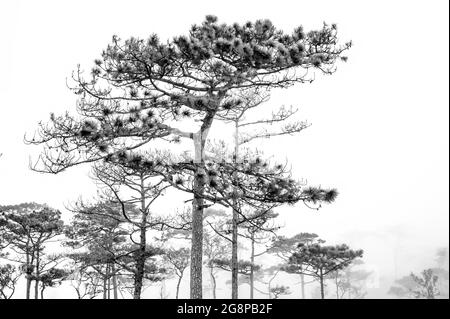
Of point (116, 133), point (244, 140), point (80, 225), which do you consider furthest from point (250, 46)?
point (80, 225)

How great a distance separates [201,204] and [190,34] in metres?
4.19

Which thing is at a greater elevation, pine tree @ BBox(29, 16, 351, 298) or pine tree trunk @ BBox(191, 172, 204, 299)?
pine tree @ BBox(29, 16, 351, 298)

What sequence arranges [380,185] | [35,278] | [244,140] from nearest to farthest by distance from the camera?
[35,278] < [244,140] < [380,185]

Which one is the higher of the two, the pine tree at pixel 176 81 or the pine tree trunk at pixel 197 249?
the pine tree at pixel 176 81

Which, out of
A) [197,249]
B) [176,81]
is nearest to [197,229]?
[197,249]

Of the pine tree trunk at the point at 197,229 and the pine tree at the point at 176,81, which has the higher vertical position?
the pine tree at the point at 176,81

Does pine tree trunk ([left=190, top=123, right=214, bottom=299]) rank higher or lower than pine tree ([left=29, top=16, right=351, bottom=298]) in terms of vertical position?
lower

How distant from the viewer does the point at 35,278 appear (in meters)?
15.3

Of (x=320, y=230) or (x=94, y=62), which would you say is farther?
(x=320, y=230)

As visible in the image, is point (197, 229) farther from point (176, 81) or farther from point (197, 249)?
point (176, 81)

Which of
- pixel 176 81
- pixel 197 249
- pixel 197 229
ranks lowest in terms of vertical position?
pixel 197 249
